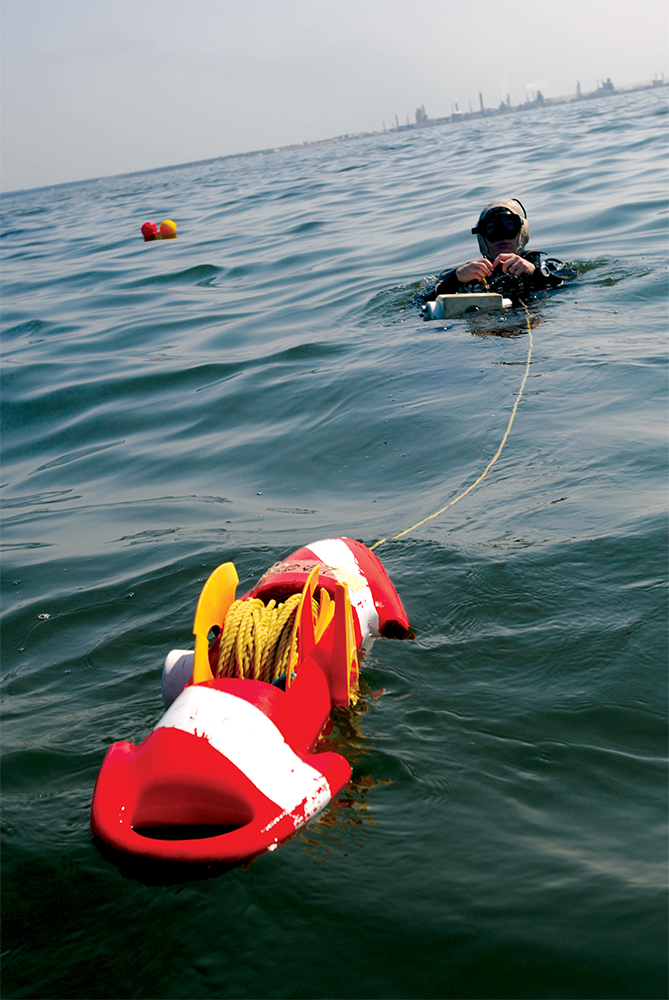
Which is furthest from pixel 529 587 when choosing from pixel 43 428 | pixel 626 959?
pixel 43 428

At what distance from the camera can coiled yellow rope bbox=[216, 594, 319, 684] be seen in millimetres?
2699

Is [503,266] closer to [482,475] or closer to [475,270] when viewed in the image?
[475,270]

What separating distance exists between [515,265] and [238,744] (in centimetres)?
740

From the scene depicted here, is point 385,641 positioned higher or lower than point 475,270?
lower

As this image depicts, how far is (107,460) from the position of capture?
256 inches

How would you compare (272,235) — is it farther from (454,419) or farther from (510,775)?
(510,775)

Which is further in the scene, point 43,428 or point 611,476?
point 43,428

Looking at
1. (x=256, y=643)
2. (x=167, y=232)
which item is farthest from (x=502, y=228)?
(x=167, y=232)

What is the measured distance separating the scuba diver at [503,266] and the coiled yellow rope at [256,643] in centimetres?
664

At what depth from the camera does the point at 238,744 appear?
225 cm

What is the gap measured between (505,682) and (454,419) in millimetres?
3202

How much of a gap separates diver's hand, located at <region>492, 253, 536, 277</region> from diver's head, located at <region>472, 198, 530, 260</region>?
29 centimetres

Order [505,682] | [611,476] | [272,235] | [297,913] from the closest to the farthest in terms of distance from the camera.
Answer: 1. [297,913]
2. [505,682]
3. [611,476]
4. [272,235]

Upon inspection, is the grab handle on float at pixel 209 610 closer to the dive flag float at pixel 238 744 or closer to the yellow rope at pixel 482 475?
the dive flag float at pixel 238 744
